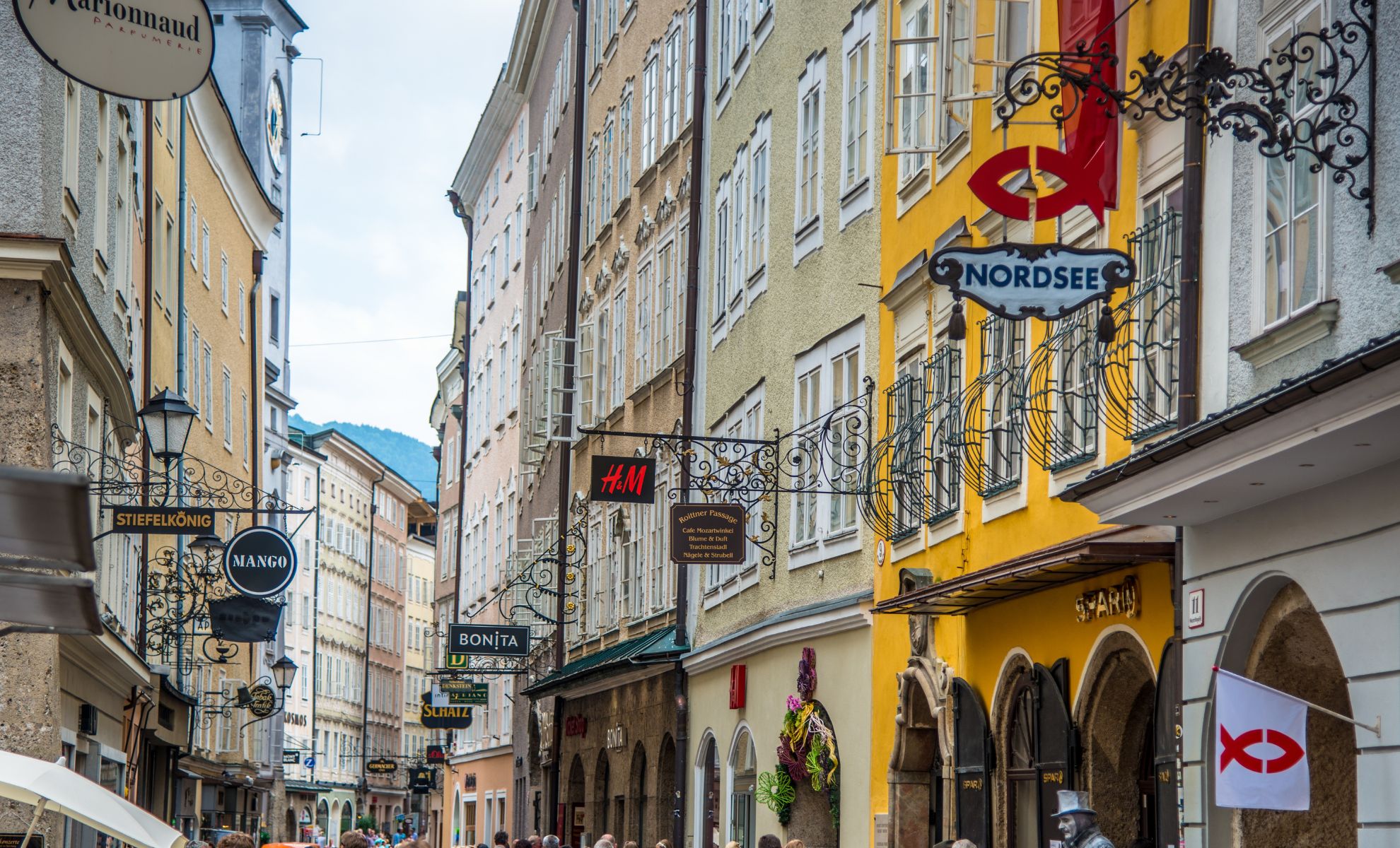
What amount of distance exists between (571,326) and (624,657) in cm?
1140

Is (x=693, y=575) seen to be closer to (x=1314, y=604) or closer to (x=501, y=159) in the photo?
(x=1314, y=604)

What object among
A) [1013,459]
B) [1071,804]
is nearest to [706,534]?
[1013,459]

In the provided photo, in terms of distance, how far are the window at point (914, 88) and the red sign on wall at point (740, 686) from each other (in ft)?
24.8

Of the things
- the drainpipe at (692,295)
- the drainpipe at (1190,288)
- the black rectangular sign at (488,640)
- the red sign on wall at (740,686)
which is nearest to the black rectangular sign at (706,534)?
the red sign on wall at (740,686)

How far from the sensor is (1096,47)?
12.7 m

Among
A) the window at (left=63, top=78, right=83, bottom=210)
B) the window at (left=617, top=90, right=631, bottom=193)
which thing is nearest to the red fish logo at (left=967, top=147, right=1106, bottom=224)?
the window at (left=63, top=78, right=83, bottom=210)

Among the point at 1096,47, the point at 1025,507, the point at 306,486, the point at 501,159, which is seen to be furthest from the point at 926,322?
the point at 306,486

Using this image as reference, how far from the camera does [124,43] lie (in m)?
11.2

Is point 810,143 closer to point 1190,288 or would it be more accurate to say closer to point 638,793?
point 1190,288

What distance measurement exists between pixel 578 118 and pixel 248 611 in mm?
15870

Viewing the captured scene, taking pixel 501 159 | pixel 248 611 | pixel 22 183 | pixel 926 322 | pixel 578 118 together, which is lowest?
pixel 248 611

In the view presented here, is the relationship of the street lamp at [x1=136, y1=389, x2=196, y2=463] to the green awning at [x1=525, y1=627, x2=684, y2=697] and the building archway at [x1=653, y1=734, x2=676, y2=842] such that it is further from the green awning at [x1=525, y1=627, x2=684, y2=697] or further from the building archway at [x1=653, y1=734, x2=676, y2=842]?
the building archway at [x1=653, y1=734, x2=676, y2=842]

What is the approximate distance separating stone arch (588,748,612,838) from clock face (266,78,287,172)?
95.5 feet

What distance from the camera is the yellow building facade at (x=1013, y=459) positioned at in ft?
39.8
